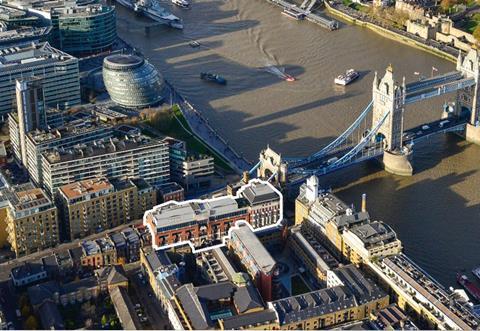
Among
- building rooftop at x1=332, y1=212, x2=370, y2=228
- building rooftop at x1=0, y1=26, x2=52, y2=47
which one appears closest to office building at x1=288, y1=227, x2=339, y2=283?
building rooftop at x1=332, y1=212, x2=370, y2=228

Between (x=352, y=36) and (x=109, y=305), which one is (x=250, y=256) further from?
(x=352, y=36)

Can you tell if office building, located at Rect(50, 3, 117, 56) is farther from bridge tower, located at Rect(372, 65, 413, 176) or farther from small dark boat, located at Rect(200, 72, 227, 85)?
bridge tower, located at Rect(372, 65, 413, 176)

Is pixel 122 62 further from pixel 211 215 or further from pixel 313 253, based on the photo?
pixel 313 253

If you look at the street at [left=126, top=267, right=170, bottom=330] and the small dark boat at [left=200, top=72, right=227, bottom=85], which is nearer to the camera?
the street at [left=126, top=267, right=170, bottom=330]

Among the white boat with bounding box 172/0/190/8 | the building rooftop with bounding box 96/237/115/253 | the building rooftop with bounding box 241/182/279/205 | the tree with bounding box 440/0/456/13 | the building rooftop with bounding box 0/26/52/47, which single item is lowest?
the building rooftop with bounding box 96/237/115/253

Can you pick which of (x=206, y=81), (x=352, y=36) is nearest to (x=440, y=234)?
(x=206, y=81)

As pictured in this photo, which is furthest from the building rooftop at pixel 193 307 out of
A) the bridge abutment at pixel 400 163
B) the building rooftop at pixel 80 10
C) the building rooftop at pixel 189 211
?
the building rooftop at pixel 80 10

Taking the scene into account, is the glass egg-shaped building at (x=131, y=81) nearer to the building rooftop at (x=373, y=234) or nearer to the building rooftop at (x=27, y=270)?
the building rooftop at (x=27, y=270)
